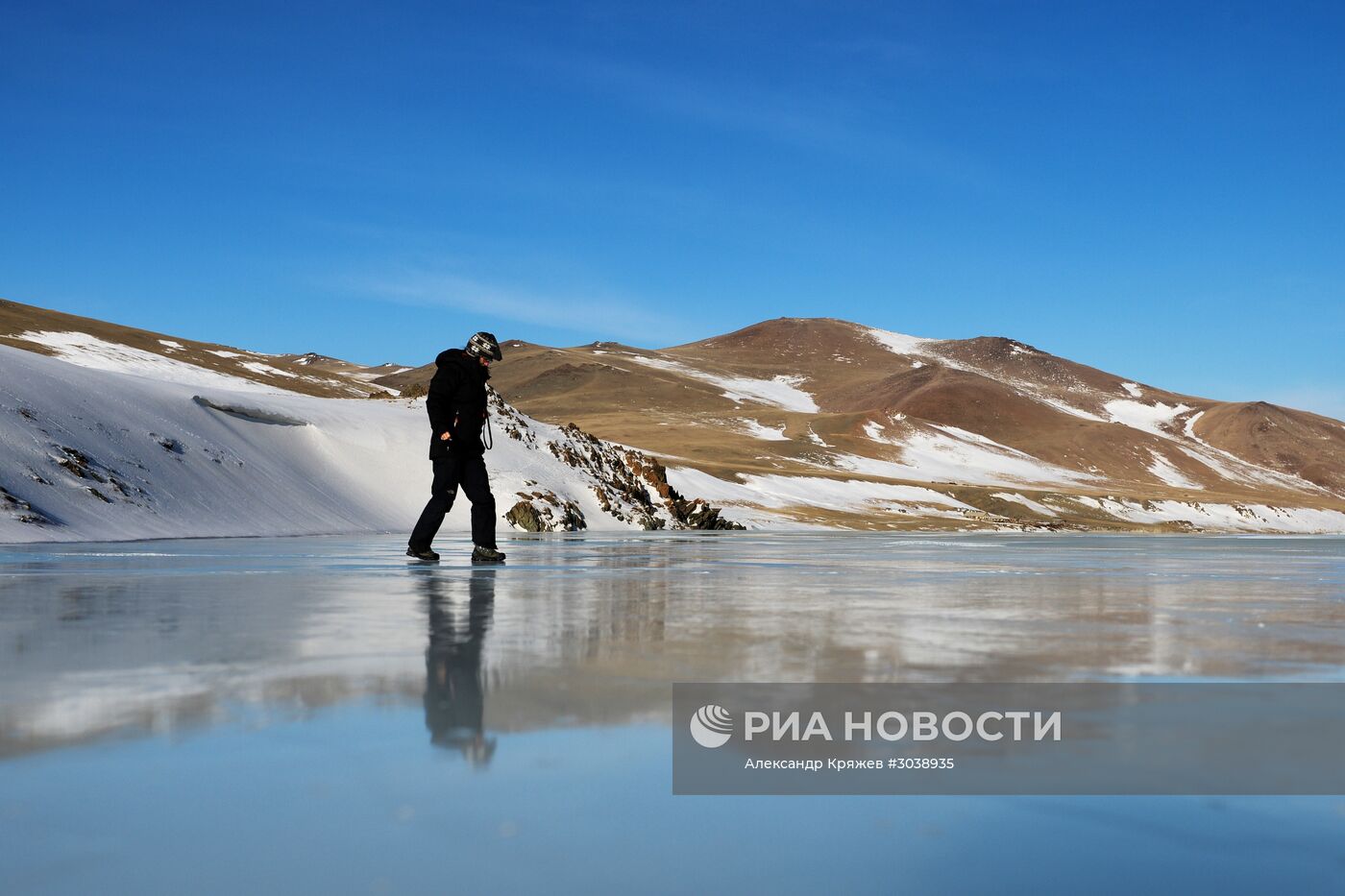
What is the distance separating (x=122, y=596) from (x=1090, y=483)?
436ft

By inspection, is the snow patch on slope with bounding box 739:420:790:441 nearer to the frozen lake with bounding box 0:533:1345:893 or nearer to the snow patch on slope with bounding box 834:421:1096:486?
the snow patch on slope with bounding box 834:421:1096:486

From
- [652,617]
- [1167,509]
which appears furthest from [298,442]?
[1167,509]

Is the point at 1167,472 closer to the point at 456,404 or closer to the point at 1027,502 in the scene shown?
the point at 1027,502

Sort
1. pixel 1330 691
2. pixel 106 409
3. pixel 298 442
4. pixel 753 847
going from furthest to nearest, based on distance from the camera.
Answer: pixel 298 442 → pixel 106 409 → pixel 1330 691 → pixel 753 847

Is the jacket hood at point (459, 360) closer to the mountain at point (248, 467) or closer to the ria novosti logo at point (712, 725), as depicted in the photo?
the mountain at point (248, 467)

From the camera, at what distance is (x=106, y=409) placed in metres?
20.3

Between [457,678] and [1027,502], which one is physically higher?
[1027,502]

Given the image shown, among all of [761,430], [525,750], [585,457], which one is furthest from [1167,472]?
[525,750]

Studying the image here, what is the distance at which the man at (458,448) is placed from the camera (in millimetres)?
10703

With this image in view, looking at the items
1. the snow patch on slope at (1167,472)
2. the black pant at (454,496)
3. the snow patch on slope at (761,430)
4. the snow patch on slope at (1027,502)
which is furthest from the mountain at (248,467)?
the snow patch on slope at (1167,472)

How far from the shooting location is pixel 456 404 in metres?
10.9

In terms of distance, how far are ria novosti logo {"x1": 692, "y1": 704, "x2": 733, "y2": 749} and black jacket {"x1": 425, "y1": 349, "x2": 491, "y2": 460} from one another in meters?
7.84

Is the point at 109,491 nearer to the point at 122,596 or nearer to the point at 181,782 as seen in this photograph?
the point at 122,596

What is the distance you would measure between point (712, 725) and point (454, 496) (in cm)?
797
